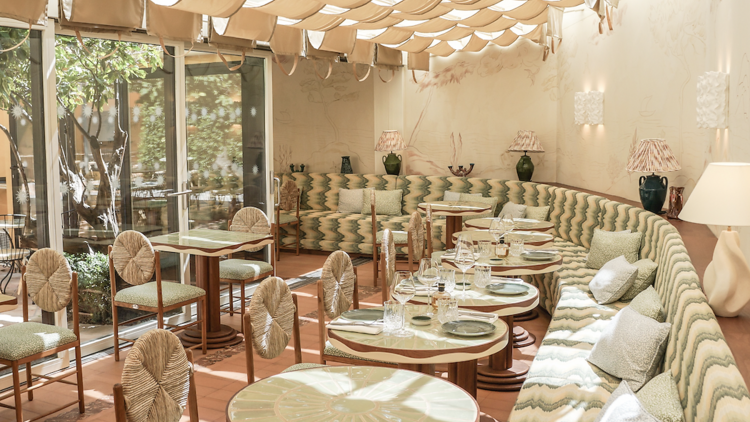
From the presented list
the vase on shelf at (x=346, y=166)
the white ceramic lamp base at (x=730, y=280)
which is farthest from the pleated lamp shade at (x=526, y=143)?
the white ceramic lamp base at (x=730, y=280)

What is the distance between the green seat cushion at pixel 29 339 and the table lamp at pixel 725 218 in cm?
333

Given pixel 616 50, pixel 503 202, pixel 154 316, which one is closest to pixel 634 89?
pixel 616 50

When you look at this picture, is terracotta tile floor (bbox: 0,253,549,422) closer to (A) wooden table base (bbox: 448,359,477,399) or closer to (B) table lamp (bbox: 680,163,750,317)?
(A) wooden table base (bbox: 448,359,477,399)

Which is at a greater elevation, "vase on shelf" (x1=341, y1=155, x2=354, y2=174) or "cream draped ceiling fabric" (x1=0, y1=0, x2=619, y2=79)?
"cream draped ceiling fabric" (x1=0, y1=0, x2=619, y2=79)

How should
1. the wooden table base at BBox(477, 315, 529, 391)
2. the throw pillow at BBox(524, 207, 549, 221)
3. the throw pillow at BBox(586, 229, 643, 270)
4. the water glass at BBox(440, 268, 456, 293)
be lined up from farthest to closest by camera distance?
the throw pillow at BBox(524, 207, 549, 221)
the throw pillow at BBox(586, 229, 643, 270)
the wooden table base at BBox(477, 315, 529, 391)
the water glass at BBox(440, 268, 456, 293)

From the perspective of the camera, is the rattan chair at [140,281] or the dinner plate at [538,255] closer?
the dinner plate at [538,255]

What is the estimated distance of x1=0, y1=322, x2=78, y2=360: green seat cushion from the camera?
3.54 metres

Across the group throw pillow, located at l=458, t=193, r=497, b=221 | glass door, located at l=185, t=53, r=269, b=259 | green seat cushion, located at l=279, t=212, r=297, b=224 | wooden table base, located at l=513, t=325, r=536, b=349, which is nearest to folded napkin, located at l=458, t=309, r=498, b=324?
wooden table base, located at l=513, t=325, r=536, b=349

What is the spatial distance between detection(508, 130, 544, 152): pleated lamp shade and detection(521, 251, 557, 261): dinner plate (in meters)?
3.83

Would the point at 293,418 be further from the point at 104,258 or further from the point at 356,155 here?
the point at 356,155

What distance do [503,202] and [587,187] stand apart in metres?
1.15

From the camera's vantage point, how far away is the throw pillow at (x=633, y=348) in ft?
9.64

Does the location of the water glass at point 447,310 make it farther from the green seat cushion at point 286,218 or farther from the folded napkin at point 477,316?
the green seat cushion at point 286,218

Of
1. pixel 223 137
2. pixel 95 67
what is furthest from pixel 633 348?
pixel 223 137
